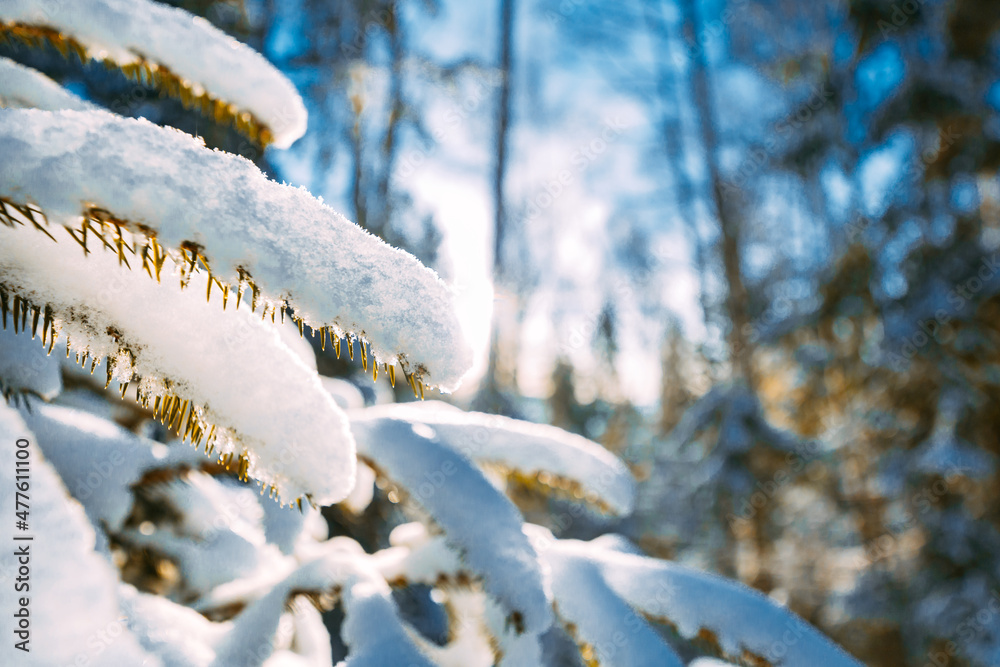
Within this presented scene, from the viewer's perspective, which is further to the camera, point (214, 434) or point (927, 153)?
point (927, 153)

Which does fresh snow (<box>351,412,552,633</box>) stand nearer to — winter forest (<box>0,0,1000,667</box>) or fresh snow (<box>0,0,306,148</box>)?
winter forest (<box>0,0,1000,667</box>)

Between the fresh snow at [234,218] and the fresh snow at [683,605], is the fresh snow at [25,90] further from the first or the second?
the fresh snow at [683,605]

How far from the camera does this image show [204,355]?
59 centimetres

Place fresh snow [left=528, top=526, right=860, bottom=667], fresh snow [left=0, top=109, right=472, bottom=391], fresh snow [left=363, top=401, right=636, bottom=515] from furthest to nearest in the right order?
1. fresh snow [left=363, top=401, right=636, bottom=515]
2. fresh snow [left=528, top=526, right=860, bottom=667]
3. fresh snow [left=0, top=109, right=472, bottom=391]

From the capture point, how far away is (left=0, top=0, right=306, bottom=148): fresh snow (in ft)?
2.70

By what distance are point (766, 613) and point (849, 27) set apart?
5.56 metres

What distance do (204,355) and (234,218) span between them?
0.18 meters

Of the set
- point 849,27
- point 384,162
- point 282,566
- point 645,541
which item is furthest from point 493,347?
point 282,566

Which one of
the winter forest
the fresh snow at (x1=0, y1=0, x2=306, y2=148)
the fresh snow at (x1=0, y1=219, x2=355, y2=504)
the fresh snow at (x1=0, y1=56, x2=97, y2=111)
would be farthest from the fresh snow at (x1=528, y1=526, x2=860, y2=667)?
the fresh snow at (x1=0, y1=56, x2=97, y2=111)

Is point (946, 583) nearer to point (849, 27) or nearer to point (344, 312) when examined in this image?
point (849, 27)

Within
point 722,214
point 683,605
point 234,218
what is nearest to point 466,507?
point 683,605

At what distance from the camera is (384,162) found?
466cm

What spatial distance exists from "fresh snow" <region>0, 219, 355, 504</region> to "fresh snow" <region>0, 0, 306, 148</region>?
1.28 feet

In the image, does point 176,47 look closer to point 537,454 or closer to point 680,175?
point 537,454
